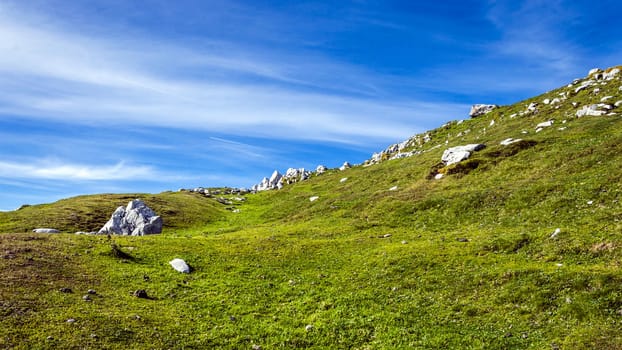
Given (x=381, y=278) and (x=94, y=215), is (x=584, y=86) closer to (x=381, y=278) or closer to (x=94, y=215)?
(x=381, y=278)

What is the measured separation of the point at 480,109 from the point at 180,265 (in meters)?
129

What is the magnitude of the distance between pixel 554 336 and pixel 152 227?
57.9 meters

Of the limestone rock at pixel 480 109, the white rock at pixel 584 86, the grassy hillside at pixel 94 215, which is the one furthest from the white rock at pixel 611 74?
the grassy hillside at pixel 94 215

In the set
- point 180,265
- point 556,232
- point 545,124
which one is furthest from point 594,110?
point 180,265

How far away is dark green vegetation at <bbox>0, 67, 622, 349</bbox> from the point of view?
20.3 meters

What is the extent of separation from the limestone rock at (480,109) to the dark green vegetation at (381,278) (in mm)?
83224

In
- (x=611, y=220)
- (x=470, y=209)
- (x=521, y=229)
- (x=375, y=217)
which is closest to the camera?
(x=611, y=220)

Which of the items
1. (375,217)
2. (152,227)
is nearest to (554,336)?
(375,217)

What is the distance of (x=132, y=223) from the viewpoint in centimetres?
6412

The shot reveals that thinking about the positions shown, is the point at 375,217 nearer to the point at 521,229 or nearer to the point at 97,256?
the point at 521,229

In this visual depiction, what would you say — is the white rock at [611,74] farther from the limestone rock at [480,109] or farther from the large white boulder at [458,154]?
the large white boulder at [458,154]

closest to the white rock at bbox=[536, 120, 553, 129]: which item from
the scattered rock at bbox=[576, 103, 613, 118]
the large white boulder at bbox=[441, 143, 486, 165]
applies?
the scattered rock at bbox=[576, 103, 613, 118]

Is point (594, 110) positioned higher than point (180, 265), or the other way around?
point (594, 110)

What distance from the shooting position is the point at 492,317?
2209cm
